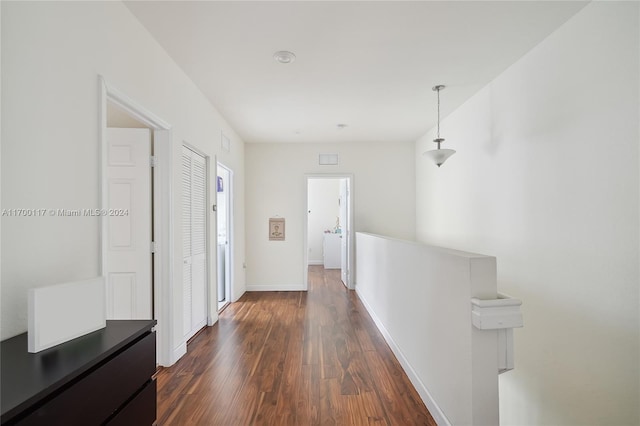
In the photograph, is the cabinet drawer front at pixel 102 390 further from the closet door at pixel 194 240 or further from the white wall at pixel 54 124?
the closet door at pixel 194 240

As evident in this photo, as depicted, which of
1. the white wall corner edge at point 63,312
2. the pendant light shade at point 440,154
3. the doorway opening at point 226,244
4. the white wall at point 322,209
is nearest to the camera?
the white wall corner edge at point 63,312

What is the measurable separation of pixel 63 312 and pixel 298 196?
4533mm

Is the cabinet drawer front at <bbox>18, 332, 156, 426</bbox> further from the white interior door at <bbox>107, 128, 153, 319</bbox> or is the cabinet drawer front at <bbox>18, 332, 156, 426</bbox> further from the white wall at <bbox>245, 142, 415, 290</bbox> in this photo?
the white wall at <bbox>245, 142, 415, 290</bbox>

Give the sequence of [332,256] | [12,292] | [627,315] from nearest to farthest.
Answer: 1. [12,292]
2. [627,315]
3. [332,256]

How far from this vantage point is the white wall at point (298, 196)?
18.5 ft

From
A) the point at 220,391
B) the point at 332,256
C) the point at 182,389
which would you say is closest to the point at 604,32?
the point at 220,391

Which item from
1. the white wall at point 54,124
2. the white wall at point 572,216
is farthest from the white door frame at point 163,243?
the white wall at point 572,216

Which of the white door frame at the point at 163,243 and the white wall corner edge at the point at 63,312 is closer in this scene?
the white wall corner edge at the point at 63,312

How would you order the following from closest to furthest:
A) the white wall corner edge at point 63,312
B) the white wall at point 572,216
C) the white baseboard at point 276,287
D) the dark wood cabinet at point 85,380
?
the dark wood cabinet at point 85,380 < the white wall corner edge at point 63,312 < the white wall at point 572,216 < the white baseboard at point 276,287

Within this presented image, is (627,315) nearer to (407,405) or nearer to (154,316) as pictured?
(407,405)

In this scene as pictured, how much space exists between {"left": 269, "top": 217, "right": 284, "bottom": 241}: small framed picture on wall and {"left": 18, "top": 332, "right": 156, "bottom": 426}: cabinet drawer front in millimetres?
4130

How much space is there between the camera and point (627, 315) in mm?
1769

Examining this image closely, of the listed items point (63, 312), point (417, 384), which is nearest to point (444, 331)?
point (417, 384)

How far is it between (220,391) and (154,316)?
35.9 inches
